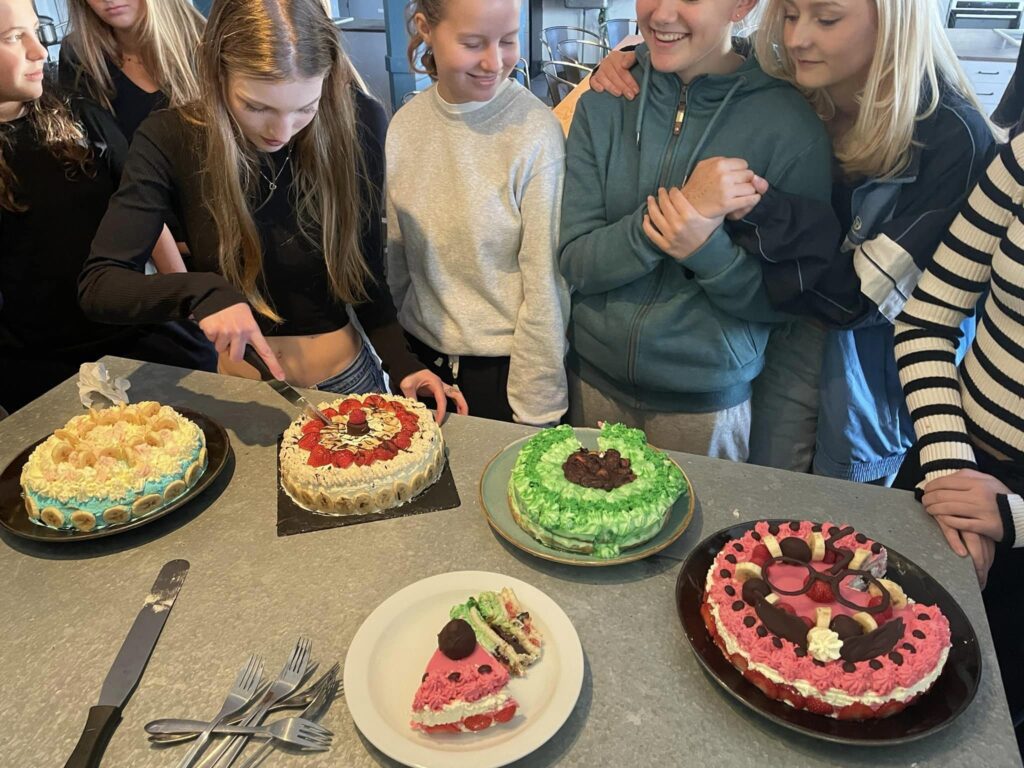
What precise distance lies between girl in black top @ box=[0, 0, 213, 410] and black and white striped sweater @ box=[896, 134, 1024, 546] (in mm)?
1864

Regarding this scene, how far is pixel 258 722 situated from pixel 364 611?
8.2 inches

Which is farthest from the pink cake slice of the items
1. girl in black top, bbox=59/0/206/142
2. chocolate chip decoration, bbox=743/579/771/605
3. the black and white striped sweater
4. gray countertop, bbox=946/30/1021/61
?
gray countertop, bbox=946/30/1021/61

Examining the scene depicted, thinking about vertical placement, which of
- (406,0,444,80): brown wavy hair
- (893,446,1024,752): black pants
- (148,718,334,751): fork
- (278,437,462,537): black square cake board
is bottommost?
(893,446,1024,752): black pants

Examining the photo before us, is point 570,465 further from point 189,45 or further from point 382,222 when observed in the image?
point 189,45

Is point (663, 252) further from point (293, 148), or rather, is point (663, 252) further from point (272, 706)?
point (272, 706)

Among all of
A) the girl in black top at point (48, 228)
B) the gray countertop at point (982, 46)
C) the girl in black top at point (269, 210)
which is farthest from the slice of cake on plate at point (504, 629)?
the gray countertop at point (982, 46)

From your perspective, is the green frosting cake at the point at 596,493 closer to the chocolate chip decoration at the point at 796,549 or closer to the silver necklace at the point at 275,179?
the chocolate chip decoration at the point at 796,549

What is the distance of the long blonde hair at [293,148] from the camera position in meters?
1.36

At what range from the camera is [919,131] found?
1412 millimetres

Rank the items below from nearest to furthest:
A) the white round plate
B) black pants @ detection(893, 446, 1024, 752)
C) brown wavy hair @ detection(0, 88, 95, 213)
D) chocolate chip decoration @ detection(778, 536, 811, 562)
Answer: the white round plate → chocolate chip decoration @ detection(778, 536, 811, 562) → black pants @ detection(893, 446, 1024, 752) → brown wavy hair @ detection(0, 88, 95, 213)

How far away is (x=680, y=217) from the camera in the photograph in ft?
4.62

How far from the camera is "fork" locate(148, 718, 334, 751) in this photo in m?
0.87

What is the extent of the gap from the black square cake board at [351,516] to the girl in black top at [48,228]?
Answer: 1.01 metres

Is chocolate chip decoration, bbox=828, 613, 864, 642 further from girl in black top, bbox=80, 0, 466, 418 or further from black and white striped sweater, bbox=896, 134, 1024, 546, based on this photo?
girl in black top, bbox=80, 0, 466, 418
